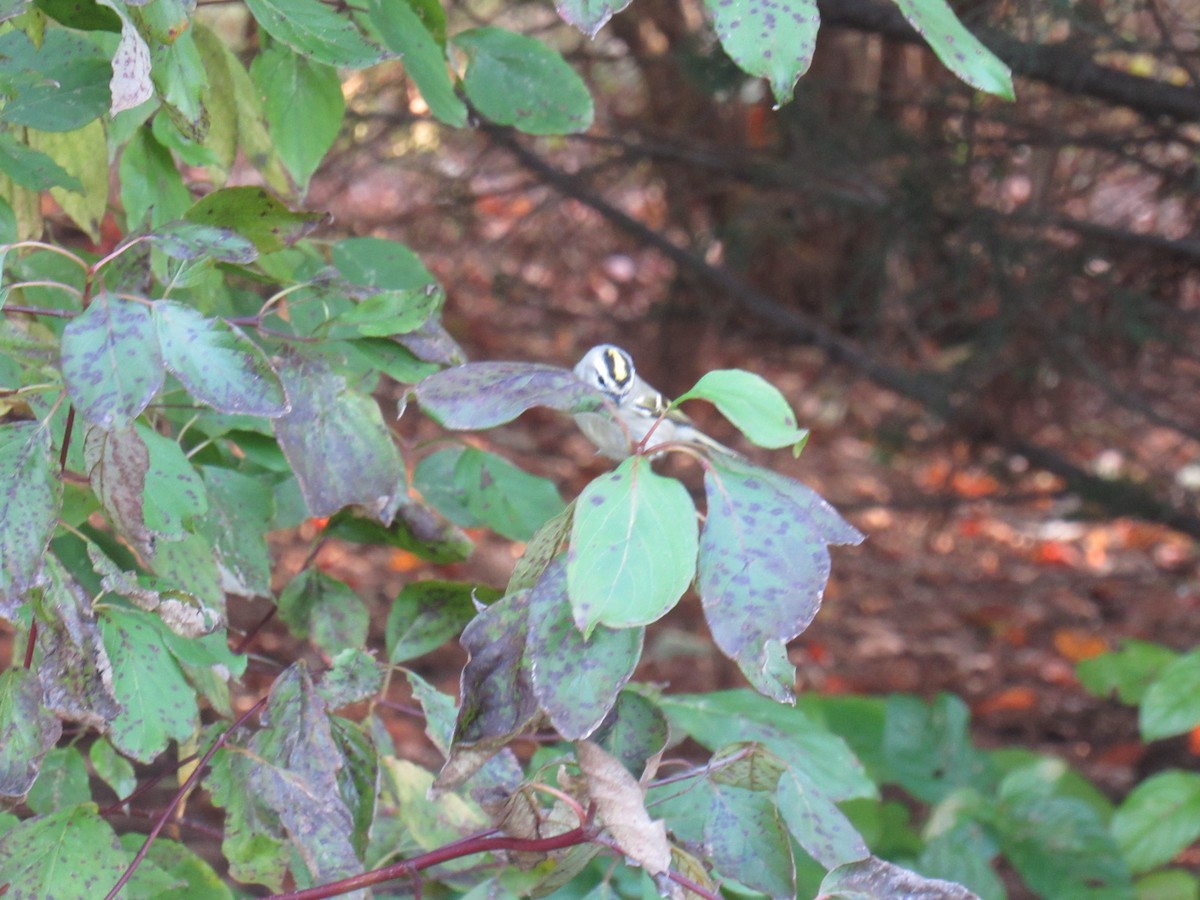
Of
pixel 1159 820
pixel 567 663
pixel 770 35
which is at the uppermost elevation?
pixel 770 35

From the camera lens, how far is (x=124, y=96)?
0.56 meters

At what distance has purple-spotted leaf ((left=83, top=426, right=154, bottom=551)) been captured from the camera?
0.57m

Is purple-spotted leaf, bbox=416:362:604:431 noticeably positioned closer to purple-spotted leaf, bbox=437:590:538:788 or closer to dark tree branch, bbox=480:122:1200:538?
purple-spotted leaf, bbox=437:590:538:788

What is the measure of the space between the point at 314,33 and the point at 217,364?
0.69 feet

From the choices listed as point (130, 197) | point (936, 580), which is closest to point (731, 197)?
point (936, 580)

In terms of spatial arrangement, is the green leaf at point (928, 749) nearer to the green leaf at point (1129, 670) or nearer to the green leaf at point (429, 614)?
the green leaf at point (1129, 670)

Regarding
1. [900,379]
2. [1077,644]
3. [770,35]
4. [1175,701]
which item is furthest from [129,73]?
[1077,644]

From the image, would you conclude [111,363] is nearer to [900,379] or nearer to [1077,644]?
[900,379]

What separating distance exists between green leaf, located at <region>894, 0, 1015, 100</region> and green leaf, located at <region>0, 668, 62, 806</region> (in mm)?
550

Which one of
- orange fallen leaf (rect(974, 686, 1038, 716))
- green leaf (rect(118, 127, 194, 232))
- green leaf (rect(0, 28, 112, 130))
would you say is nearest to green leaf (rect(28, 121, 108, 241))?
green leaf (rect(118, 127, 194, 232))

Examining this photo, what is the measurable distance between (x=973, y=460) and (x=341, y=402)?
82.6 inches

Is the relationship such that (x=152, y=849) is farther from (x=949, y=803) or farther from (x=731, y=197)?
(x=731, y=197)

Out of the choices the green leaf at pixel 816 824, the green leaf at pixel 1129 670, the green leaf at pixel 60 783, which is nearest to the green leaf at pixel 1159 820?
the green leaf at pixel 1129 670

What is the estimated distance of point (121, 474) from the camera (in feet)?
1.89
